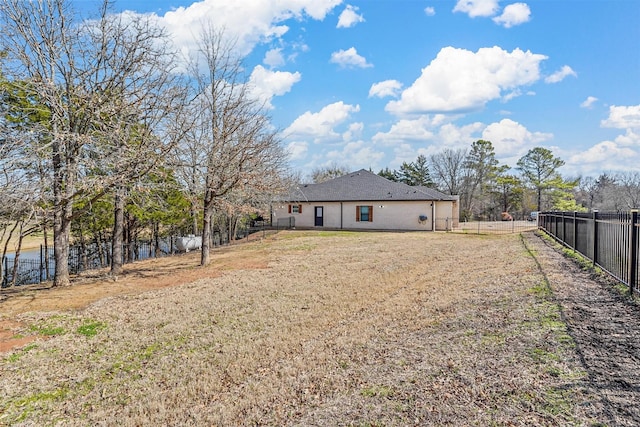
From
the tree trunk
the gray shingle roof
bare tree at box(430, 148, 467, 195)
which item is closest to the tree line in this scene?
the tree trunk

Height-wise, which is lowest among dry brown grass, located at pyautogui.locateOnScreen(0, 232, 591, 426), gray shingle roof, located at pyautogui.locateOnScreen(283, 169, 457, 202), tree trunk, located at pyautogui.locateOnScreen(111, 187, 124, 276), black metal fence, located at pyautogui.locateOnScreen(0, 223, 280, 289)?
black metal fence, located at pyautogui.locateOnScreen(0, 223, 280, 289)

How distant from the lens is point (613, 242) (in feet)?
19.1

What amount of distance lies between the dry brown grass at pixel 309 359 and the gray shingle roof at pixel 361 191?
684 inches

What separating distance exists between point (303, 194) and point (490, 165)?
26322mm

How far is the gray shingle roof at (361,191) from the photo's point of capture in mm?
24875

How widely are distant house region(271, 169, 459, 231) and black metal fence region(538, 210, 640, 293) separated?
49.7 feet

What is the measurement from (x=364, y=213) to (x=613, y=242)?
66.4ft

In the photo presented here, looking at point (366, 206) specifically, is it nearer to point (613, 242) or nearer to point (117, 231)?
point (117, 231)

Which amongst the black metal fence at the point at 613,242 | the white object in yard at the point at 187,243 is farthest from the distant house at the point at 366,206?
the black metal fence at the point at 613,242

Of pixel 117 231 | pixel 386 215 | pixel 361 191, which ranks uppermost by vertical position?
pixel 361 191

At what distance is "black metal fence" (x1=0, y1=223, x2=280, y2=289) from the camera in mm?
14543

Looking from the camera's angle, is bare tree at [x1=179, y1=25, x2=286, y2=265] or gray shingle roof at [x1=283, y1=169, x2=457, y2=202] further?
gray shingle roof at [x1=283, y1=169, x2=457, y2=202]

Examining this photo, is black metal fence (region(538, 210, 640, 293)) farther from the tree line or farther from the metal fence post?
the tree line

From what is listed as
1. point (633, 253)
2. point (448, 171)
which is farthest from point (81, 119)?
point (448, 171)
